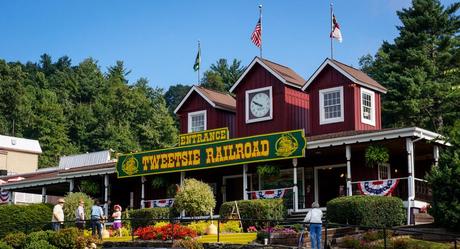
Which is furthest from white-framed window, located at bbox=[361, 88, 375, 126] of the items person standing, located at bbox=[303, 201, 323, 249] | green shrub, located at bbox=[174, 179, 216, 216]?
person standing, located at bbox=[303, 201, 323, 249]

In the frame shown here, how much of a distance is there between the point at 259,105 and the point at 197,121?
4706 mm

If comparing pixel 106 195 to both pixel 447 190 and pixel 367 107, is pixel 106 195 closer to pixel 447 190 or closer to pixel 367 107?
pixel 367 107

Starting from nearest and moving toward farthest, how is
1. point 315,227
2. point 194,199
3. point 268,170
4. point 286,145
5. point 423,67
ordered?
point 315,227 → point 194,199 → point 286,145 → point 268,170 → point 423,67

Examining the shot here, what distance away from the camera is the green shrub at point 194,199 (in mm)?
32562

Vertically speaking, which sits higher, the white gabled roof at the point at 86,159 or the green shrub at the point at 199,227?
the white gabled roof at the point at 86,159

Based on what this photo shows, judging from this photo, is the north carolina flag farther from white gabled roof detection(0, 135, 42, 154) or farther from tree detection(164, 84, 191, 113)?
tree detection(164, 84, 191, 113)

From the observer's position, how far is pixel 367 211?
2764cm

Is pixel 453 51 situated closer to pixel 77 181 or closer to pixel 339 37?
pixel 339 37

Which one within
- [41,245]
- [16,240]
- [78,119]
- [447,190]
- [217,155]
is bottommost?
[41,245]

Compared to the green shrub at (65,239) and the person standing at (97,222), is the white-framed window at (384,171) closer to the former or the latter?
the person standing at (97,222)

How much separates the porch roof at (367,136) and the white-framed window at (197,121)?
854cm

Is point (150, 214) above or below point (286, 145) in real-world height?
below

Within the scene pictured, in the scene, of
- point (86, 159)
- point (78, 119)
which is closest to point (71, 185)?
point (86, 159)

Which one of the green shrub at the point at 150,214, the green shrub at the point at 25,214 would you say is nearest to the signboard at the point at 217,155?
the green shrub at the point at 150,214
